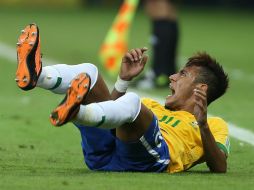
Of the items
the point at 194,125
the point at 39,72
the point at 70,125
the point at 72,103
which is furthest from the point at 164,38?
→ the point at 72,103

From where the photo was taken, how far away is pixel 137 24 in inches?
883

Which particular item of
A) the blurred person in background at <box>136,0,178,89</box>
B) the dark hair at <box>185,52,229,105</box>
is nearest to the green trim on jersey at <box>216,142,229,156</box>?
the dark hair at <box>185,52,229,105</box>

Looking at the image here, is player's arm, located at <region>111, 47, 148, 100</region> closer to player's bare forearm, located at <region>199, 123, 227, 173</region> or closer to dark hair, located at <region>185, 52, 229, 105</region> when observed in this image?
dark hair, located at <region>185, 52, 229, 105</region>

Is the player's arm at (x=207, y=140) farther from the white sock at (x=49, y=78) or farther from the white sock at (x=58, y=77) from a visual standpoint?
the white sock at (x=49, y=78)

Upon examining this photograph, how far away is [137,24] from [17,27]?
3.22 metres

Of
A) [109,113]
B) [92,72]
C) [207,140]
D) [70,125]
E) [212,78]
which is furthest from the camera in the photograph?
[70,125]

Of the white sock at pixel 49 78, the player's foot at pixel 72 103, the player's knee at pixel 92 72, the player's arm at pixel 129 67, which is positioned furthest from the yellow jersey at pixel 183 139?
the player's foot at pixel 72 103

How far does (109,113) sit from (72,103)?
289 mm

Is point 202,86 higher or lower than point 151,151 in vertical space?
higher

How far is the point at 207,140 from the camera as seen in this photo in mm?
6164

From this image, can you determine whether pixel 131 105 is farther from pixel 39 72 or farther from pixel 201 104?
pixel 39 72

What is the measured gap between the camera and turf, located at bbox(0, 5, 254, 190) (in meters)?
5.94

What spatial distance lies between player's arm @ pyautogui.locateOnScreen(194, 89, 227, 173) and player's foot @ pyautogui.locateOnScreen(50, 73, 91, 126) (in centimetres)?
72

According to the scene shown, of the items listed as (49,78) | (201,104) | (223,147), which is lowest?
(223,147)
